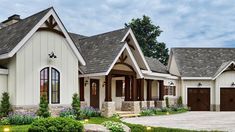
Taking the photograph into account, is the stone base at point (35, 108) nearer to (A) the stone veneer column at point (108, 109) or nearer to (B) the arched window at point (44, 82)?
(B) the arched window at point (44, 82)

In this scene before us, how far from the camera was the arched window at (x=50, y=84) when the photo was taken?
19922 mm

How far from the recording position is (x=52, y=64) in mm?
20281

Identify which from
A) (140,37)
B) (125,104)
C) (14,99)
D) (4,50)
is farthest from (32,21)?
(140,37)

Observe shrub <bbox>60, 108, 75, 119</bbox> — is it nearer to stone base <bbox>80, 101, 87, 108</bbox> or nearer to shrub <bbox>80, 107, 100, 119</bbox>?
shrub <bbox>80, 107, 100, 119</bbox>

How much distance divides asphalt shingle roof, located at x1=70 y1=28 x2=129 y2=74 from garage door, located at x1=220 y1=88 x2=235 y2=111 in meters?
13.6

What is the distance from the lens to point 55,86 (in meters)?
20.6

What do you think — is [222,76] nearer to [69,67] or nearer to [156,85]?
[156,85]

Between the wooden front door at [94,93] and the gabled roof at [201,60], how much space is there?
462 inches

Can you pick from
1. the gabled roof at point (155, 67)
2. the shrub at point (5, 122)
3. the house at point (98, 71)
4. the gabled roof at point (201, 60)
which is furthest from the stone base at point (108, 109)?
the gabled roof at point (201, 60)

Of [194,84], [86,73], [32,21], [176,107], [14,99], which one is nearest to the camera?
[14,99]

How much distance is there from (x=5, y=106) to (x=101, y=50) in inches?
341

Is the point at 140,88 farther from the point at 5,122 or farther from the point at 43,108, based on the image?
the point at 5,122

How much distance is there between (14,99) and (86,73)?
19.8 feet

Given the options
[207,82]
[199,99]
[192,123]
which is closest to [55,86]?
[192,123]
